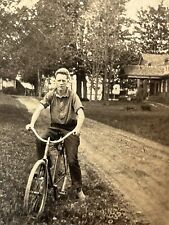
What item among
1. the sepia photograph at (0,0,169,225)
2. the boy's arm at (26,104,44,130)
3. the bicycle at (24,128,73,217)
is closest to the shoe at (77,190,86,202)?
the sepia photograph at (0,0,169,225)

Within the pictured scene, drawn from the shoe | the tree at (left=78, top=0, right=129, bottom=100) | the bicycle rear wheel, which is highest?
the tree at (left=78, top=0, right=129, bottom=100)

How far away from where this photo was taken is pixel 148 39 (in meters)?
2.42

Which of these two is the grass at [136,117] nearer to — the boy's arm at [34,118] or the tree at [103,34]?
the tree at [103,34]

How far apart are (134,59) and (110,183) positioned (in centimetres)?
68

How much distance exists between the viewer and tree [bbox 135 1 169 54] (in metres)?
2.33

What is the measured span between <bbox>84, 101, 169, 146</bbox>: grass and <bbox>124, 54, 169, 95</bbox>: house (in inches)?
5.2

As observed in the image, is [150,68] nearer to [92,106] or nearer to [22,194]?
[92,106]

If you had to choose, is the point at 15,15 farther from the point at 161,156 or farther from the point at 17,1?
the point at 161,156

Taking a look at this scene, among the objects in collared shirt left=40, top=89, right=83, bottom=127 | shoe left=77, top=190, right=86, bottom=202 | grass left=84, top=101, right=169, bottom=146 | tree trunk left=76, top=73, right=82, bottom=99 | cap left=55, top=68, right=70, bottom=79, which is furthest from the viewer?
shoe left=77, top=190, right=86, bottom=202

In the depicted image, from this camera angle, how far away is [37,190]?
2621 millimetres

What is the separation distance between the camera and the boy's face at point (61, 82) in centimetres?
251

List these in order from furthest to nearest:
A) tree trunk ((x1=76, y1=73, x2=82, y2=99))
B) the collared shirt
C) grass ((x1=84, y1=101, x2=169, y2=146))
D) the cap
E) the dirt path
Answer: the collared shirt
tree trunk ((x1=76, y1=73, x2=82, y2=99))
the cap
grass ((x1=84, y1=101, x2=169, y2=146))
the dirt path

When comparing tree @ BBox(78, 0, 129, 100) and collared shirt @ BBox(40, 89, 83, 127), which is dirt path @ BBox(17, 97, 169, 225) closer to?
collared shirt @ BBox(40, 89, 83, 127)

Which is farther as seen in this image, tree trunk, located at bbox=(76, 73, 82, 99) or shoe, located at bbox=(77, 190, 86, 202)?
shoe, located at bbox=(77, 190, 86, 202)
